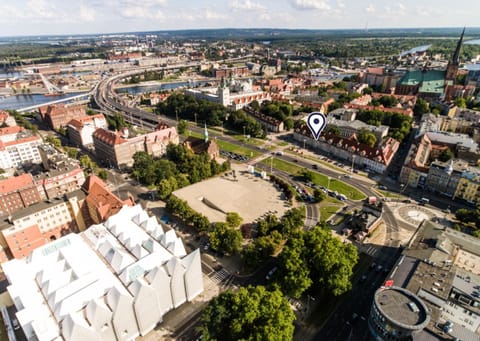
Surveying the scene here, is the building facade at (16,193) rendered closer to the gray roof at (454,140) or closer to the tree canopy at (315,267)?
the tree canopy at (315,267)

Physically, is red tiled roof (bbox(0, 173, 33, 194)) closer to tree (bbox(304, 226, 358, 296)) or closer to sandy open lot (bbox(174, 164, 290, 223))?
sandy open lot (bbox(174, 164, 290, 223))

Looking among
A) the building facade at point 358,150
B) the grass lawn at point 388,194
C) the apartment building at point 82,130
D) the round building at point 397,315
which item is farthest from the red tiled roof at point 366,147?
the apartment building at point 82,130

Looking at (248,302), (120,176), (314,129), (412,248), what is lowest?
(120,176)

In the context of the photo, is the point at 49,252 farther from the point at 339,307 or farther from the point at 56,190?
the point at 339,307

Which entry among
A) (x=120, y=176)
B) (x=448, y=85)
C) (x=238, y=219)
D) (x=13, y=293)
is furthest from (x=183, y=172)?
(x=448, y=85)

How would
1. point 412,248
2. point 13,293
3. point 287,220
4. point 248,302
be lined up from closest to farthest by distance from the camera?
point 248,302
point 13,293
point 412,248
point 287,220

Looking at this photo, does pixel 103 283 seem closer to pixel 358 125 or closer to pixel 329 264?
pixel 329 264

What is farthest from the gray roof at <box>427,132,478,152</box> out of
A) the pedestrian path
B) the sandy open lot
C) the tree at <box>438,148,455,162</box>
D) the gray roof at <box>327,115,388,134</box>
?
the pedestrian path
